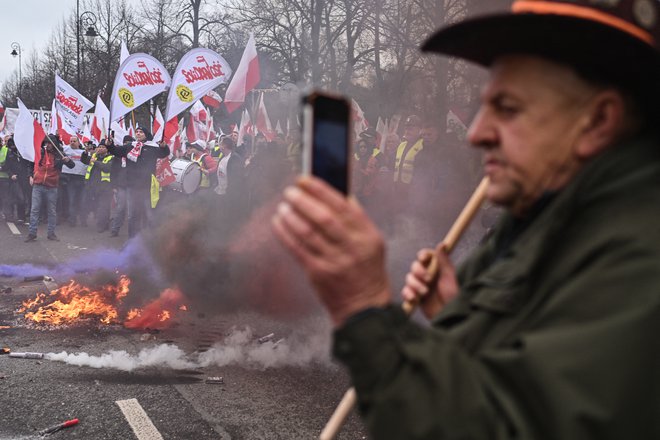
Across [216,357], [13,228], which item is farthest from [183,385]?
[13,228]

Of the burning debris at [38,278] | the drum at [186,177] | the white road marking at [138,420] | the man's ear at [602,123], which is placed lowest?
the burning debris at [38,278]

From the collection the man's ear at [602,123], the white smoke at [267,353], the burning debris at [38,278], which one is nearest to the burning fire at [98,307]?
the burning debris at [38,278]

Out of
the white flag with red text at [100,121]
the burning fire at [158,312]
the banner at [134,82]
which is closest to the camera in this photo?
the burning fire at [158,312]

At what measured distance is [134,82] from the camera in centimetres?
1248

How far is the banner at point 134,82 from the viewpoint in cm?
1234

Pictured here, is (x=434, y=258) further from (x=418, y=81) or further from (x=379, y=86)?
(x=379, y=86)

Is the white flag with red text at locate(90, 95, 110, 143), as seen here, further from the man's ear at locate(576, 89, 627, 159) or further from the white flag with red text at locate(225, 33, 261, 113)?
the man's ear at locate(576, 89, 627, 159)

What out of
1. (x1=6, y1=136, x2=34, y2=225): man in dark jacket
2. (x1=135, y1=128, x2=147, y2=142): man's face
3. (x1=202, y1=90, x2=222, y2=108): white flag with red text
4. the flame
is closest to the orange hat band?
the flame

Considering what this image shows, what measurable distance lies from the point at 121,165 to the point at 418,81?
6.80 m

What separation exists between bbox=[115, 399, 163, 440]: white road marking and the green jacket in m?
3.19

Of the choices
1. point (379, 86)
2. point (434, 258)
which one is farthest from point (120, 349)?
point (379, 86)

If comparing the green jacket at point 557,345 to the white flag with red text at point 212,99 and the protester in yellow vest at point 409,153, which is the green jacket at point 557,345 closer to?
the protester in yellow vest at point 409,153

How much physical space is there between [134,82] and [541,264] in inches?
506

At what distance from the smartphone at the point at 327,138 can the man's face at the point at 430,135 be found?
7647 mm
